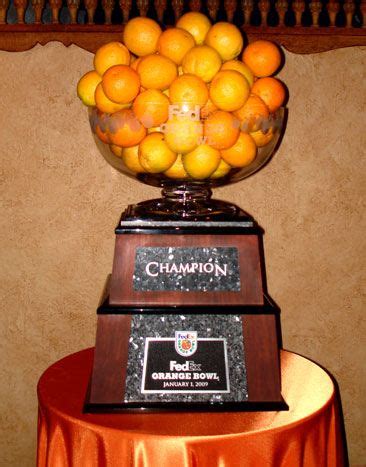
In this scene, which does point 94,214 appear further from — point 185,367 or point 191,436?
point 191,436

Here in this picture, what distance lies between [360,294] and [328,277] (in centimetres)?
12

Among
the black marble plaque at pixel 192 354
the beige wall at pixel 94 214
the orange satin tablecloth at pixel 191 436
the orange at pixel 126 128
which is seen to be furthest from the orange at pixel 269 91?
the beige wall at pixel 94 214

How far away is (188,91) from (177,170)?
0.14 meters

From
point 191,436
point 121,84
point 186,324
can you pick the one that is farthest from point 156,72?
point 191,436

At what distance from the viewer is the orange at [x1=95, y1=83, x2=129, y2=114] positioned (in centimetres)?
88

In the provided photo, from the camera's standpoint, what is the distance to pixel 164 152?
84 cm

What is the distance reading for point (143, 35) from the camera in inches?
35.5

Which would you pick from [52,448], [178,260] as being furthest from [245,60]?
[52,448]

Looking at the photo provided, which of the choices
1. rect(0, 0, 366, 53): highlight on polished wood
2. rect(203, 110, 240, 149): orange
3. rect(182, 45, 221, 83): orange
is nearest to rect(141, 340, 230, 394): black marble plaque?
rect(203, 110, 240, 149): orange

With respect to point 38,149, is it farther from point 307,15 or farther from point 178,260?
point 307,15

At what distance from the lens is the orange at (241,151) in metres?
0.87

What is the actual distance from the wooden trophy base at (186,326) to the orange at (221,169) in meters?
0.09

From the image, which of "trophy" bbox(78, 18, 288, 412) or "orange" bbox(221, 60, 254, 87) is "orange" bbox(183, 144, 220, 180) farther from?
"orange" bbox(221, 60, 254, 87)

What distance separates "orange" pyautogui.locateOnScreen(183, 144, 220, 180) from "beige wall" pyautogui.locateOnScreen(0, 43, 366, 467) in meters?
0.68
